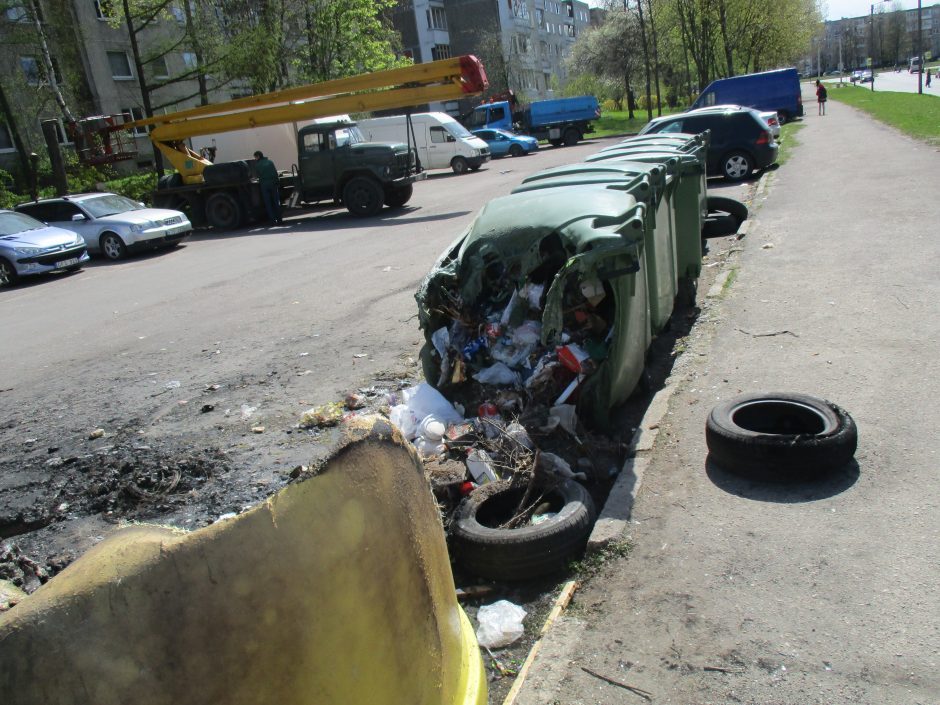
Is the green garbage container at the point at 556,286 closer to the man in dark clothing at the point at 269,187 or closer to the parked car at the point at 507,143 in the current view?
the man in dark clothing at the point at 269,187

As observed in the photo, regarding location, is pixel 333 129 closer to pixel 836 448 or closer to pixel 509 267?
pixel 509 267

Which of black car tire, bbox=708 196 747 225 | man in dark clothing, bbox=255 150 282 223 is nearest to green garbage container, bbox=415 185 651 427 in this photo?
black car tire, bbox=708 196 747 225

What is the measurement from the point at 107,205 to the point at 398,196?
6.92 metres

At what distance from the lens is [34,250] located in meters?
15.1

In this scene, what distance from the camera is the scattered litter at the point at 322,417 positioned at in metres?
5.89

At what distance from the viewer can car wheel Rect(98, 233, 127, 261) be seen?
55.5 ft

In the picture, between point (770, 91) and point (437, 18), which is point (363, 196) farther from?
point (437, 18)

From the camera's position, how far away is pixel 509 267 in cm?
524

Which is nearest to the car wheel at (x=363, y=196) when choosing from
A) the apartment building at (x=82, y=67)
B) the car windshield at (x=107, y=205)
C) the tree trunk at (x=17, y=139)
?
the car windshield at (x=107, y=205)

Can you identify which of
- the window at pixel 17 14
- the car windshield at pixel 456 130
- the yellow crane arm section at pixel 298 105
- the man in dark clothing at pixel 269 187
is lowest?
the man in dark clothing at pixel 269 187

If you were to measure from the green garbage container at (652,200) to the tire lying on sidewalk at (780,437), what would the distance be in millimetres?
1456

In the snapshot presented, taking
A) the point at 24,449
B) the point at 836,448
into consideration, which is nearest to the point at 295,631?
the point at 836,448

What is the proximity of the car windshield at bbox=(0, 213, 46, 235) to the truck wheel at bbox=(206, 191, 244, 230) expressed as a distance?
447 centimetres

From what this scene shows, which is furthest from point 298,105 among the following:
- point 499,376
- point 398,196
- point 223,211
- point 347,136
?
point 499,376
